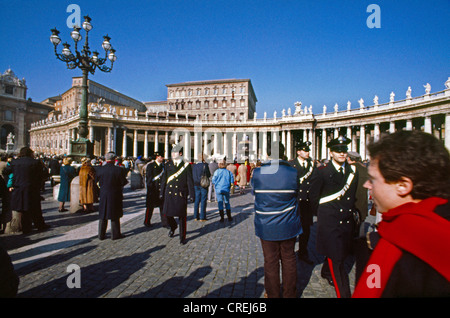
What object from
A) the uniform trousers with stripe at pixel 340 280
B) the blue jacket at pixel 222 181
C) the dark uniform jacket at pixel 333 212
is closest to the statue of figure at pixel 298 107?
the blue jacket at pixel 222 181

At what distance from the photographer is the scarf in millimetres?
1010

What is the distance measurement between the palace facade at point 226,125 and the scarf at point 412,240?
33.1 meters

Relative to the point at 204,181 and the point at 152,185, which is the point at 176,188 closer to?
the point at 152,185

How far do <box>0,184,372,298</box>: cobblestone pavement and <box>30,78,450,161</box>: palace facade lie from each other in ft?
101

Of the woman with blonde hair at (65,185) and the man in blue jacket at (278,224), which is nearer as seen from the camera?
the man in blue jacket at (278,224)

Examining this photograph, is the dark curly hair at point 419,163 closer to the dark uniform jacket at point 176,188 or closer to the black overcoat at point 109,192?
the dark uniform jacket at point 176,188

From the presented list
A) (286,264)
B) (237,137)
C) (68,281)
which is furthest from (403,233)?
(237,137)

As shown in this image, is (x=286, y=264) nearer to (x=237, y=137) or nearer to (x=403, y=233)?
(x=403, y=233)

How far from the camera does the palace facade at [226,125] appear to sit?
31.0 meters

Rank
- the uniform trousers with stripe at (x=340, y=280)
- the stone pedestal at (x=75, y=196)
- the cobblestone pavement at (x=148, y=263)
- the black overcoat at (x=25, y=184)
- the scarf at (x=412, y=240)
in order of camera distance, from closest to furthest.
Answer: the scarf at (x=412, y=240) → the uniform trousers with stripe at (x=340, y=280) → the cobblestone pavement at (x=148, y=263) → the black overcoat at (x=25, y=184) → the stone pedestal at (x=75, y=196)

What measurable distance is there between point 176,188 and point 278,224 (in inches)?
130

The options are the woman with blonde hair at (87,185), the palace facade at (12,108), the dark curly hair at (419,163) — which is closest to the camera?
the dark curly hair at (419,163)
